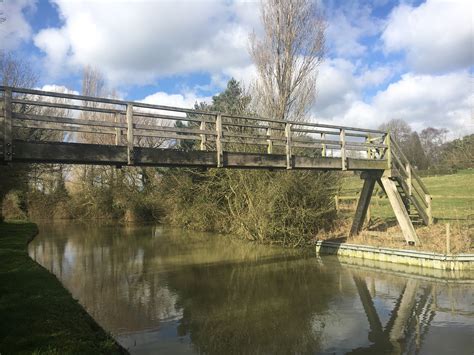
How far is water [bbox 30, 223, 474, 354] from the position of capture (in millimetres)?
7348

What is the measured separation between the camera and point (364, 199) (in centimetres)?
1645

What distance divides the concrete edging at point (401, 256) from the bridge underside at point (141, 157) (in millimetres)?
4093

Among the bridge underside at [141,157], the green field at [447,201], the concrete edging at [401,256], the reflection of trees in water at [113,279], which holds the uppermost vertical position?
the bridge underside at [141,157]

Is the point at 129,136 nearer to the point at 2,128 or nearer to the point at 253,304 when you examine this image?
the point at 2,128

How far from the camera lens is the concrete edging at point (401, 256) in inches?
492

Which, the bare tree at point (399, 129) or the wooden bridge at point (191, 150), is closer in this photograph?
the wooden bridge at point (191, 150)

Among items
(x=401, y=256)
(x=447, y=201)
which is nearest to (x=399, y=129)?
(x=447, y=201)

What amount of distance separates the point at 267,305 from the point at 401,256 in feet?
21.9

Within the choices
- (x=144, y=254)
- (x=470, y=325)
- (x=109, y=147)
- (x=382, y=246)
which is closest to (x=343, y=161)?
(x=382, y=246)

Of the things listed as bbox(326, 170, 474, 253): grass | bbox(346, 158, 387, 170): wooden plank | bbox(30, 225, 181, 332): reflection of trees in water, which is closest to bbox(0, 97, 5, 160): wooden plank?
bbox(30, 225, 181, 332): reflection of trees in water

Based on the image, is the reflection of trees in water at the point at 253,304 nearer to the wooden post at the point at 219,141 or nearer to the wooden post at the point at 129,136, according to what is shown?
the wooden post at the point at 219,141

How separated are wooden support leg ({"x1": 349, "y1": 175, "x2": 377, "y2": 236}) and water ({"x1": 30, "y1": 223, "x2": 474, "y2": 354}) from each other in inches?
76.7

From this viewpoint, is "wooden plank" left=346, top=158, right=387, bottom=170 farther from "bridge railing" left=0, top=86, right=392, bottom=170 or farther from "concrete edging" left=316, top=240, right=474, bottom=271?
"concrete edging" left=316, top=240, right=474, bottom=271

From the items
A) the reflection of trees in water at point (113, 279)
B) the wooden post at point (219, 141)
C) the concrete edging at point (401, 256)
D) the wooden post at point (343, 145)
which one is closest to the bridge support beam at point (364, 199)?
the concrete edging at point (401, 256)
